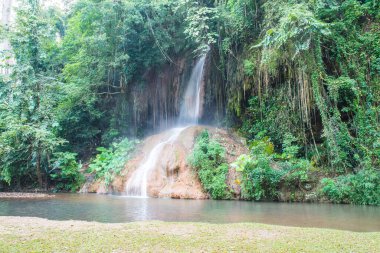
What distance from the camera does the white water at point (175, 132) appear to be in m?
12.5

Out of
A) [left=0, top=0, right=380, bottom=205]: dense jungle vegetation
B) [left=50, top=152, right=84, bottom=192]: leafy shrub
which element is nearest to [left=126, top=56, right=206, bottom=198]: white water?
[left=0, top=0, right=380, bottom=205]: dense jungle vegetation

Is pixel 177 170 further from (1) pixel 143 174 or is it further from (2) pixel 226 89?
(2) pixel 226 89

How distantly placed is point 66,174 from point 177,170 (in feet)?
17.7

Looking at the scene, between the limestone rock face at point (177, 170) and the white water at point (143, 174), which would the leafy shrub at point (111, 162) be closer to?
the limestone rock face at point (177, 170)

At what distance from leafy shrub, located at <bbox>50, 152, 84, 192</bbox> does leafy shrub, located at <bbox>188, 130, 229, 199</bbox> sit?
5931 millimetres

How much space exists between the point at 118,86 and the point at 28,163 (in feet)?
22.3

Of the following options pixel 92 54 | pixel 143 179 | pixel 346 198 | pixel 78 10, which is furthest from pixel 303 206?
pixel 78 10

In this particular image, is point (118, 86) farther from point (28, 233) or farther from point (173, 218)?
point (28, 233)

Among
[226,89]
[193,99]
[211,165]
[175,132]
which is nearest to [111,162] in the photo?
[175,132]

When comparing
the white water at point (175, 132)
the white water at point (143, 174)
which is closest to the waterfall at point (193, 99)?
the white water at point (175, 132)

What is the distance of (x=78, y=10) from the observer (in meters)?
16.8

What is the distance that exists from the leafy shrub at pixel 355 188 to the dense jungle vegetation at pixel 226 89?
29 mm

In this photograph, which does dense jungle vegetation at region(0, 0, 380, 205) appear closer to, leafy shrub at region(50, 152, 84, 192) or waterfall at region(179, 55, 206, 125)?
leafy shrub at region(50, 152, 84, 192)

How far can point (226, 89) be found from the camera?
15156 millimetres
